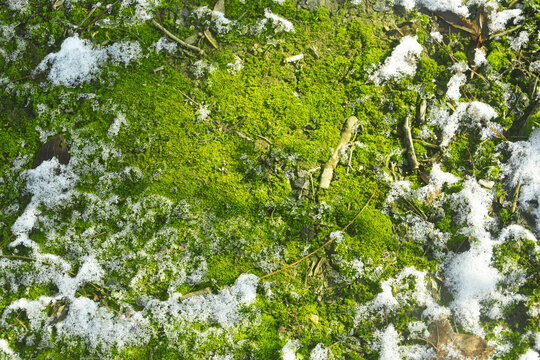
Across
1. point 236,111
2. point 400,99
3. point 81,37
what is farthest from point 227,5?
point 400,99

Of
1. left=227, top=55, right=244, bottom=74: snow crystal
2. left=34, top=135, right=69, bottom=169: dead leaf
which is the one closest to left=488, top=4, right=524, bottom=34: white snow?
left=227, top=55, right=244, bottom=74: snow crystal

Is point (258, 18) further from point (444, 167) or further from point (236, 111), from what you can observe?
point (444, 167)

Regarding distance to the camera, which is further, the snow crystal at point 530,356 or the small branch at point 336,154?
the small branch at point 336,154

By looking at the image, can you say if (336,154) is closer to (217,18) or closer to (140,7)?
(217,18)

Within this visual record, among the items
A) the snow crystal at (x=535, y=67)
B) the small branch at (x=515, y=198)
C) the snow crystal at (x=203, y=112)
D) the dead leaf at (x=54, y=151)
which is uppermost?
the snow crystal at (x=535, y=67)

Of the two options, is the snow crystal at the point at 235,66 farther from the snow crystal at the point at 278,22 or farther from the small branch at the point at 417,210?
the small branch at the point at 417,210

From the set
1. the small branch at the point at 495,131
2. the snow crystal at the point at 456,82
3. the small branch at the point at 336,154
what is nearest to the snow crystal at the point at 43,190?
the small branch at the point at 336,154

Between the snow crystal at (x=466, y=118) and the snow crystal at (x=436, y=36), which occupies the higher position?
the snow crystal at (x=436, y=36)

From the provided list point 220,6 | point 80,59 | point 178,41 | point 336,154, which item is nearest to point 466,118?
point 336,154
